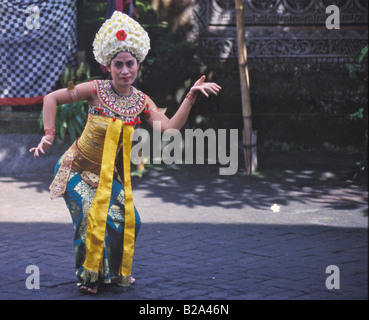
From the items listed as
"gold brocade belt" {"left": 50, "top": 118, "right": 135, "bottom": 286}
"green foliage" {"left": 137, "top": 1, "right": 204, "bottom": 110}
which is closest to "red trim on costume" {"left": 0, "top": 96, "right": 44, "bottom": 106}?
"green foliage" {"left": 137, "top": 1, "right": 204, "bottom": 110}

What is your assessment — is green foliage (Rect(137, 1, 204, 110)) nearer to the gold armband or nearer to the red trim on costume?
the red trim on costume

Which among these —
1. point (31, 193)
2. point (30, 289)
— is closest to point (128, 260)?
point (30, 289)

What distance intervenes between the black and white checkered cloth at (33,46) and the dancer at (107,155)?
18.7 feet

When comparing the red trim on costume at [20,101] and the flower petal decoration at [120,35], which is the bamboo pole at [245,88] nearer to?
the red trim on costume at [20,101]

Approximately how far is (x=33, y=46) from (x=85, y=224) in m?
6.12

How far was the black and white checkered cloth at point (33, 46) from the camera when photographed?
404 inches

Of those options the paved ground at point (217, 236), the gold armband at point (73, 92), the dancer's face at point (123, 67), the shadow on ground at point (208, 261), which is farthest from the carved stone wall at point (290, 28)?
the gold armband at point (73, 92)

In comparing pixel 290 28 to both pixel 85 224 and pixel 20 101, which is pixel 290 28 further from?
pixel 85 224

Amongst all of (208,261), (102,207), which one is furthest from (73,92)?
(208,261)

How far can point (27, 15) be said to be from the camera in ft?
33.7

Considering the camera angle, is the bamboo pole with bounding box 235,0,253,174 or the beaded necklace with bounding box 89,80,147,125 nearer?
the beaded necklace with bounding box 89,80,147,125

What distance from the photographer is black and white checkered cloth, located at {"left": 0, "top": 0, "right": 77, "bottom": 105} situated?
10273mm

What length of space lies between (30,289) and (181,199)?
3918mm

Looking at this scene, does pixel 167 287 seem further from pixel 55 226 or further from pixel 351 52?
pixel 351 52
